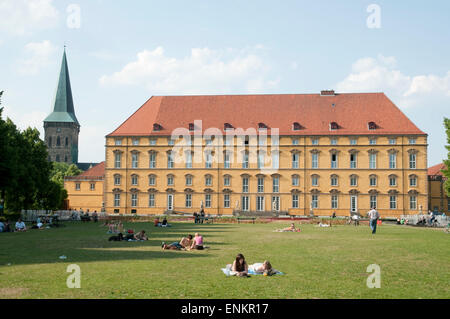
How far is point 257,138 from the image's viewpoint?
71562mm

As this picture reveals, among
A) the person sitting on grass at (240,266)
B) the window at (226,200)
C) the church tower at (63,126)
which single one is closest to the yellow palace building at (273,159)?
the window at (226,200)

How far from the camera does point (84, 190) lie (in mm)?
85125

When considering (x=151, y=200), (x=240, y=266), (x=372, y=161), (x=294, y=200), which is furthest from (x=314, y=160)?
(x=240, y=266)

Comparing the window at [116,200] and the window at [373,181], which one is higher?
the window at [373,181]

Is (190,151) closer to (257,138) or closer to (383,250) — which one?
(257,138)

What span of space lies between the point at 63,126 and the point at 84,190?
66563 mm

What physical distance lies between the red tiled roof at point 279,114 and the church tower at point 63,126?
231ft

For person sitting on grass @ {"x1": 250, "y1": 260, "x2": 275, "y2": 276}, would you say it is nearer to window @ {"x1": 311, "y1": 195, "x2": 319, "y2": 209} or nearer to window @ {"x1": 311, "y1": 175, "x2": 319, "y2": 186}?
window @ {"x1": 311, "y1": 195, "x2": 319, "y2": 209}

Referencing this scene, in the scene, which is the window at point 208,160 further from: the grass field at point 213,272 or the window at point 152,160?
the grass field at point 213,272

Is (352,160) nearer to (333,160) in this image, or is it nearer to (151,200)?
(333,160)

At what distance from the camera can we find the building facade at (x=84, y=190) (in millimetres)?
84625

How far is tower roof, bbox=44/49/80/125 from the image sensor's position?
138 m

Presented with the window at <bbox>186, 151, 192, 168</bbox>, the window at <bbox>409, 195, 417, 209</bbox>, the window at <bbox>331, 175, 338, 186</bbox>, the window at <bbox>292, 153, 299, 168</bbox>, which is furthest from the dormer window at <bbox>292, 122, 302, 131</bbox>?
the window at <bbox>409, 195, 417, 209</bbox>
